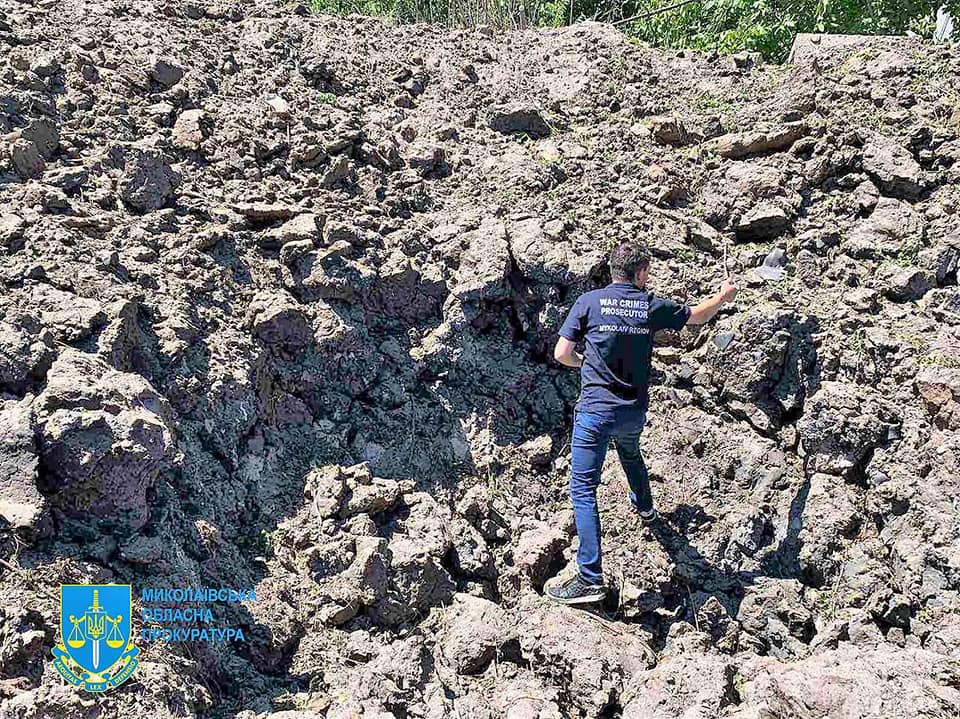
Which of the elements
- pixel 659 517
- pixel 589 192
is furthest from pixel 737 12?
pixel 659 517

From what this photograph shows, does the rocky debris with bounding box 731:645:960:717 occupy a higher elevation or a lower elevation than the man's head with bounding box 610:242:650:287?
lower

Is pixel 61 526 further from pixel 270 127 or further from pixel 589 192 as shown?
pixel 589 192

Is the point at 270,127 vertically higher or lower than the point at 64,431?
higher

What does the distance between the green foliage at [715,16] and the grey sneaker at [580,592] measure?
5.50m

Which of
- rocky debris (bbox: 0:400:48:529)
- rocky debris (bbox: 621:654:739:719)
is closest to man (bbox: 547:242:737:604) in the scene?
rocky debris (bbox: 621:654:739:719)

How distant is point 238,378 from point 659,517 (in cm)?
215

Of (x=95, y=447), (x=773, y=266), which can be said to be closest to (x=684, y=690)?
(x=95, y=447)

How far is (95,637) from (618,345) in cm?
236

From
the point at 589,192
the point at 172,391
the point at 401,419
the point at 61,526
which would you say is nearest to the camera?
the point at 61,526

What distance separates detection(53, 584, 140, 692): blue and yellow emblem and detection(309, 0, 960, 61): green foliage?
5.71 m

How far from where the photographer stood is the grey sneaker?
3493mm

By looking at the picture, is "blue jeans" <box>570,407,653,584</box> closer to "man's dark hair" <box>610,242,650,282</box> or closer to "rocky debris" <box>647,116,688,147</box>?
"man's dark hair" <box>610,242,650,282</box>

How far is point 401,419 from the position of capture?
4281 millimetres

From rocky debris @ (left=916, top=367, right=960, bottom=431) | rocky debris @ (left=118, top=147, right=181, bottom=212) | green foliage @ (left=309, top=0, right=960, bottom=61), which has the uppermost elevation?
green foliage @ (left=309, top=0, right=960, bottom=61)
